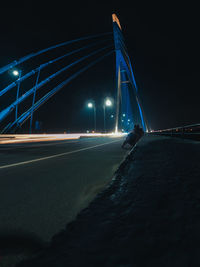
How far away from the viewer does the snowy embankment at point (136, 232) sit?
2.73ft

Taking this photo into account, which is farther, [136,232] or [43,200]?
[43,200]

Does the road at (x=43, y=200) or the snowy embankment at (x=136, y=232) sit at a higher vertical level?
the snowy embankment at (x=136, y=232)

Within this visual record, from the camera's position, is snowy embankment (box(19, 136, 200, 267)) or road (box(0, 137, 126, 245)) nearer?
snowy embankment (box(19, 136, 200, 267))

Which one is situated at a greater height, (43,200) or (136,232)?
(136,232)

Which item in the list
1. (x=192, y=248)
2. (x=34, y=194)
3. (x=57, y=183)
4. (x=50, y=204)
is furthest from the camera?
(x=57, y=183)

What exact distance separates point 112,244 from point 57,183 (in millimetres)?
2135

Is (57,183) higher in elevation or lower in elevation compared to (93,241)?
lower

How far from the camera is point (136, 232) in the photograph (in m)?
1.06

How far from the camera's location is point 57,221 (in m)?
1.58

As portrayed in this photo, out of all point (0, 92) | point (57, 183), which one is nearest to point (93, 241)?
point (57, 183)

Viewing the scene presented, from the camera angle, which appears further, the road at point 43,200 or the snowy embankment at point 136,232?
the road at point 43,200

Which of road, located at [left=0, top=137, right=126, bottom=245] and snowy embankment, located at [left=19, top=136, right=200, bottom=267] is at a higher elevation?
snowy embankment, located at [left=19, top=136, right=200, bottom=267]

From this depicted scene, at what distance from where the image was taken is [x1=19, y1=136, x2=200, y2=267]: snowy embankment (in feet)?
2.73

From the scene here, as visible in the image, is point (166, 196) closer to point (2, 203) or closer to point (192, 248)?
point (192, 248)
